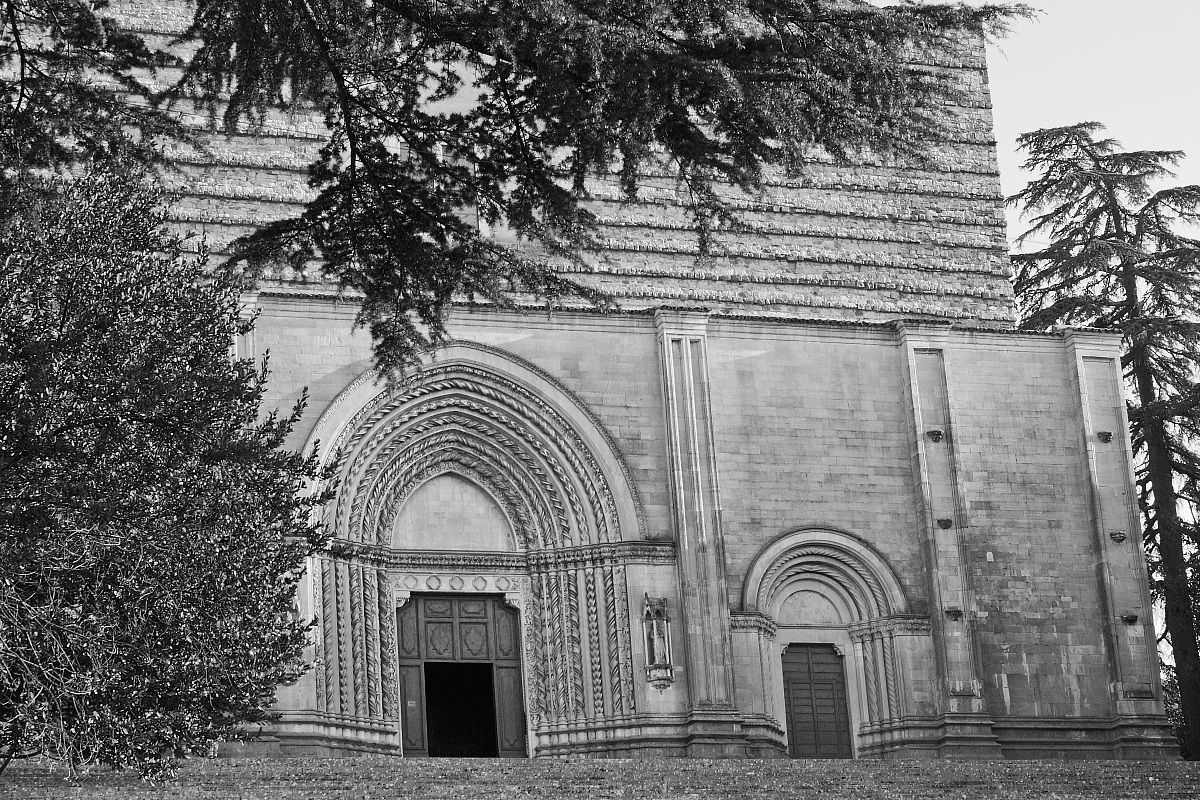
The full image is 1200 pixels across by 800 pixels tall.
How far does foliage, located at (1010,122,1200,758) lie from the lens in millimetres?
24438

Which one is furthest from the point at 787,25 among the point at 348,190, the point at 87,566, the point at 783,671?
the point at 783,671

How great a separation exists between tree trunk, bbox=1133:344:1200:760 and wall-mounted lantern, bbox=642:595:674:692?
813 centimetres

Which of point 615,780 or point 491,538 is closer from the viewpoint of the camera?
point 615,780

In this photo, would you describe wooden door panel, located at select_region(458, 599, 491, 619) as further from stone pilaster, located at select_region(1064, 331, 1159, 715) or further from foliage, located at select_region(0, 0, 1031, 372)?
foliage, located at select_region(0, 0, 1031, 372)

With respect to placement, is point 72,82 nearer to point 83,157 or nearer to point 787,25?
point 83,157

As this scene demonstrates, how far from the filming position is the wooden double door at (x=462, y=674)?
19922 mm

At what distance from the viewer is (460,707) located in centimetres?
2045

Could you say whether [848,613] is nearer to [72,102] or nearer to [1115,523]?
[1115,523]

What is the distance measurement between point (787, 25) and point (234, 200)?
14.0 metres

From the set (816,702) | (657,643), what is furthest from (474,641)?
(816,702)

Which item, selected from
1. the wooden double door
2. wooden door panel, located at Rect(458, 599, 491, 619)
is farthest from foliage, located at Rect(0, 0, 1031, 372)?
wooden door panel, located at Rect(458, 599, 491, 619)

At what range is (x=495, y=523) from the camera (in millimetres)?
20547

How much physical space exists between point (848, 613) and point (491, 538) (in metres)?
4.33

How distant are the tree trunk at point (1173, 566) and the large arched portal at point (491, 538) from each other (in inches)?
331
